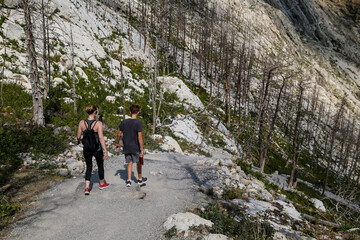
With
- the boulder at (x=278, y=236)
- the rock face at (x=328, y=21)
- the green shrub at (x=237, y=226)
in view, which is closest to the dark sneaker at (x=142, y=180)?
the green shrub at (x=237, y=226)

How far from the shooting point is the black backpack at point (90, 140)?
5379 mm

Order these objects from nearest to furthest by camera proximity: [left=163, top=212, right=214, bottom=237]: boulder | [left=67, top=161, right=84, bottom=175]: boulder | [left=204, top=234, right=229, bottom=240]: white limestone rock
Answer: [left=204, top=234, right=229, bottom=240]: white limestone rock < [left=163, top=212, right=214, bottom=237]: boulder < [left=67, top=161, right=84, bottom=175]: boulder

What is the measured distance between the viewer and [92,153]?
554 cm

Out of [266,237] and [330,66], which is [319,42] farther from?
A: [266,237]

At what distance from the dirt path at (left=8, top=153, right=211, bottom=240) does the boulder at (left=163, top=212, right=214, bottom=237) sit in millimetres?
Result: 222

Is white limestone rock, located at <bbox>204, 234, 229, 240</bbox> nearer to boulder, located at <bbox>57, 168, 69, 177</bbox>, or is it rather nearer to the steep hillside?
the steep hillside

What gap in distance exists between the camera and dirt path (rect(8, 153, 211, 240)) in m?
4.16

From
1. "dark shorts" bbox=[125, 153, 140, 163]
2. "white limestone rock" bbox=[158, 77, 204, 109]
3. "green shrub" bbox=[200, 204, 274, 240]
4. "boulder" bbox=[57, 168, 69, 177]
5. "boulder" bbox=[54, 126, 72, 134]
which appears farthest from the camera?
"white limestone rock" bbox=[158, 77, 204, 109]

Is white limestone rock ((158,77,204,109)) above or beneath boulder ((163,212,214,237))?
above

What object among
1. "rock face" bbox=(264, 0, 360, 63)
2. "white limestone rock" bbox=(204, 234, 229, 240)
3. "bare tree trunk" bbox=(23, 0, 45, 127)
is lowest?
"white limestone rock" bbox=(204, 234, 229, 240)

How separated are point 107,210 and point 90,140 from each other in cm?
184

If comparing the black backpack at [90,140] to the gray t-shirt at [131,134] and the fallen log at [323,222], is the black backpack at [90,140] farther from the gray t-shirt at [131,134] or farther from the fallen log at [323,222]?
the fallen log at [323,222]

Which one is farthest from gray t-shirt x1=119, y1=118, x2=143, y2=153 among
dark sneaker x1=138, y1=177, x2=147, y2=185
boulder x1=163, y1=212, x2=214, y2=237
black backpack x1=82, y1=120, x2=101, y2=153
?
boulder x1=163, y1=212, x2=214, y2=237

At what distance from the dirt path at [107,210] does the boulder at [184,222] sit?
0.22 m
